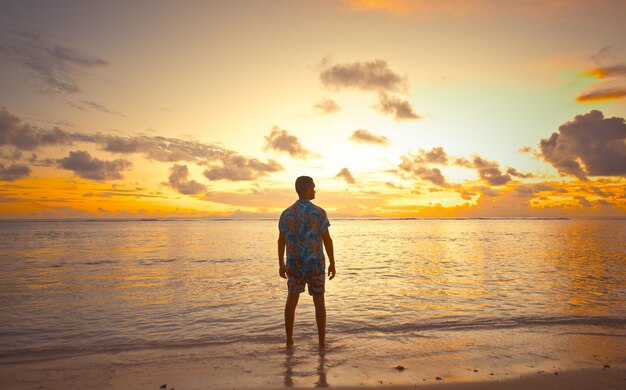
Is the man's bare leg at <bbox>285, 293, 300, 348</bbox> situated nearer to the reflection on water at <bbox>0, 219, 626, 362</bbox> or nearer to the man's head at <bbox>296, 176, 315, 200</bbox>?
the reflection on water at <bbox>0, 219, 626, 362</bbox>

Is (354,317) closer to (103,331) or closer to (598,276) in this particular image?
(103,331)

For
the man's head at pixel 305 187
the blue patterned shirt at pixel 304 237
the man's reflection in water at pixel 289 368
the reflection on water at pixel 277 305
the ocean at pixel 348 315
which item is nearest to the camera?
the man's reflection in water at pixel 289 368

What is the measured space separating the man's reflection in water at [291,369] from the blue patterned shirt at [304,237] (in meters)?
1.37

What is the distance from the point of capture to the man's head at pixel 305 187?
6801 mm

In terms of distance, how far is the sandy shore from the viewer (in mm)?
5215

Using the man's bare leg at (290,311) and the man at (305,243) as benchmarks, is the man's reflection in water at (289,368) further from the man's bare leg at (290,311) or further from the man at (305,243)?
the man at (305,243)

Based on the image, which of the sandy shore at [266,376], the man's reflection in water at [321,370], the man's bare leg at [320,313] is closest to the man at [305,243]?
the man's bare leg at [320,313]

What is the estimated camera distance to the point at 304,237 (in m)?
6.66

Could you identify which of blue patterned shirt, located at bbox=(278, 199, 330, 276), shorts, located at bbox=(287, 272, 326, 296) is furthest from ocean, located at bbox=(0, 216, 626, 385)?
blue patterned shirt, located at bbox=(278, 199, 330, 276)

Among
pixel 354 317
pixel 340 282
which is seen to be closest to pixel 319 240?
pixel 354 317

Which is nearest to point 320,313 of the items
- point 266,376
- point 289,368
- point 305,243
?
point 289,368

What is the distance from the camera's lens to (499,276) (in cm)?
1762

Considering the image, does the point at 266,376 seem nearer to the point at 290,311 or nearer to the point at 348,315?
the point at 290,311

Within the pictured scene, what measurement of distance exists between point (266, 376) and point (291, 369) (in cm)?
46
